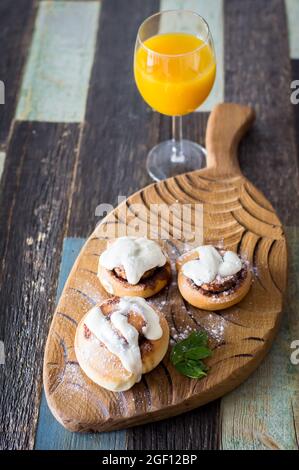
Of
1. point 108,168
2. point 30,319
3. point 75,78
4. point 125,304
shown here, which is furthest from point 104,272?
point 75,78

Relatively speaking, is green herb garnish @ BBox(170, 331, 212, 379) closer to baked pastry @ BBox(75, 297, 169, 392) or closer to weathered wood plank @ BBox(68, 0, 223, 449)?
baked pastry @ BBox(75, 297, 169, 392)

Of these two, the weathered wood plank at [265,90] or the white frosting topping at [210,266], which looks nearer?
the white frosting topping at [210,266]

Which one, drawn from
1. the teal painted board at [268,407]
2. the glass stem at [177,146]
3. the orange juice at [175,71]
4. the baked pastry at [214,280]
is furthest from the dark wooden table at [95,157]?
the orange juice at [175,71]

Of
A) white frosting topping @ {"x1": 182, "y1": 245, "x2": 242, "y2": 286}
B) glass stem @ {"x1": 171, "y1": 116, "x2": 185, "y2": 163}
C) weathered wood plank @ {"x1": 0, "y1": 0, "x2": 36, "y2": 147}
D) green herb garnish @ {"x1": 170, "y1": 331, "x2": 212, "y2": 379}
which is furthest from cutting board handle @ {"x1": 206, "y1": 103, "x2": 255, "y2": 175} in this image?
weathered wood plank @ {"x1": 0, "y1": 0, "x2": 36, "y2": 147}

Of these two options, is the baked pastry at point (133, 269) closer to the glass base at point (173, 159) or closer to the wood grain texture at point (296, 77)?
the glass base at point (173, 159)

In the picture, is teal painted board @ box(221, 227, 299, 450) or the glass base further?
the glass base

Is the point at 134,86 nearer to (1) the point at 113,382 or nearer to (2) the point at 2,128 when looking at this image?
(2) the point at 2,128
